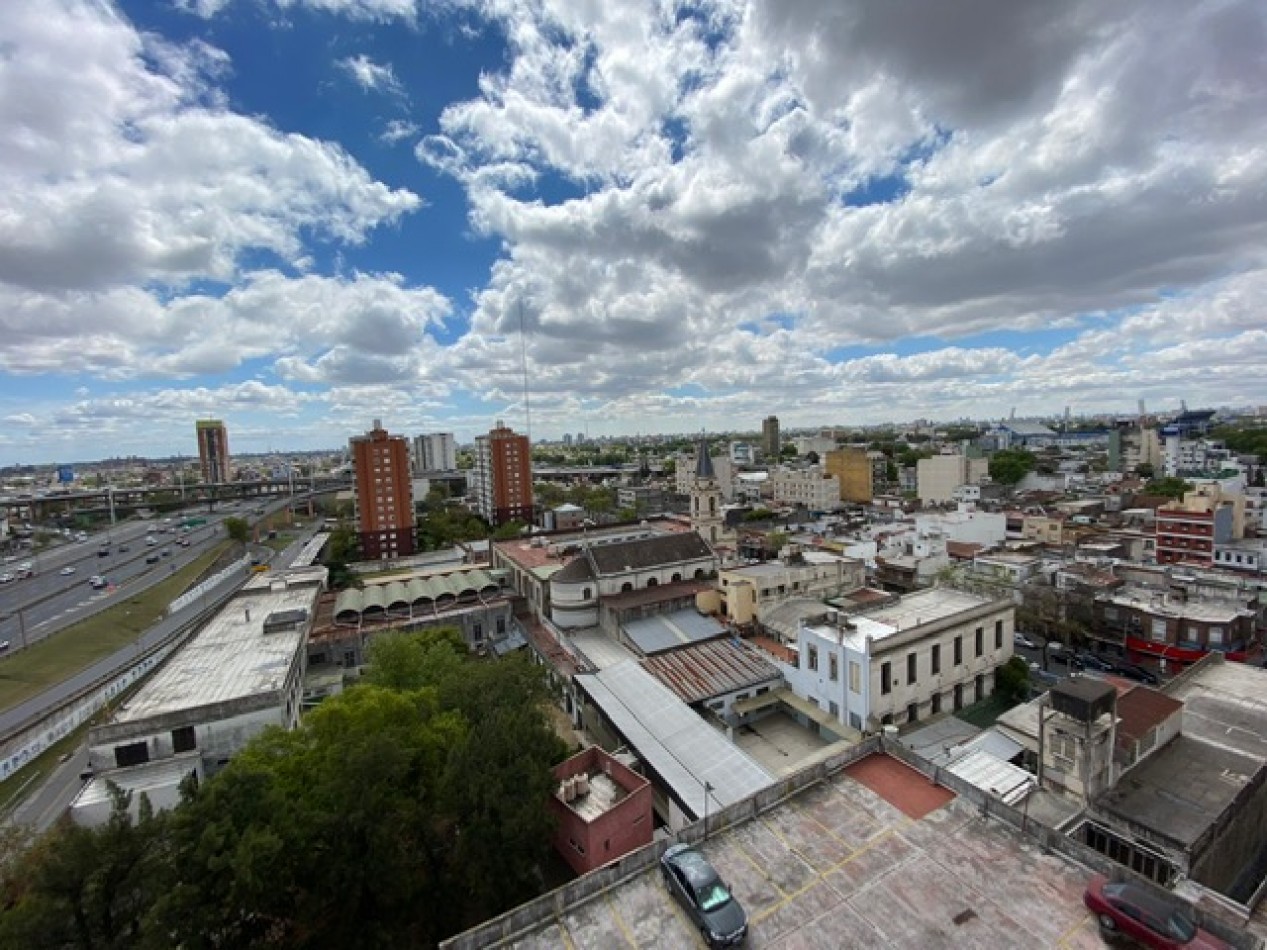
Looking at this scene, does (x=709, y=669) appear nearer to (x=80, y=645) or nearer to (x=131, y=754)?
(x=131, y=754)

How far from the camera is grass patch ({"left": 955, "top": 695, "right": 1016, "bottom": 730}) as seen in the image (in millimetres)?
30875

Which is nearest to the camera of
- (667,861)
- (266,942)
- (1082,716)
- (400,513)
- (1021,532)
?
(667,861)

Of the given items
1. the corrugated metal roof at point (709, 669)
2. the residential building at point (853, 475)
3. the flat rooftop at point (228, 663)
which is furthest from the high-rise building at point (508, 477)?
the corrugated metal roof at point (709, 669)

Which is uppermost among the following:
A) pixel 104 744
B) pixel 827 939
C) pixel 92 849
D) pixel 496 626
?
pixel 92 849

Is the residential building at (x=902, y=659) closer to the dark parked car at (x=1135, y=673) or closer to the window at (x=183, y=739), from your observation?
the dark parked car at (x=1135, y=673)

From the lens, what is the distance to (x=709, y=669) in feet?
110

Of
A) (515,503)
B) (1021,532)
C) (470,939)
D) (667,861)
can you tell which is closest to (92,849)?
(470,939)

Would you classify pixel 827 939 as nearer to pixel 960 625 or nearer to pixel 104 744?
pixel 960 625

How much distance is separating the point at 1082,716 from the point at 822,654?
1362 centimetres

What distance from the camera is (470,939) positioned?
1066cm

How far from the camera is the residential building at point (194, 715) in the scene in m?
24.3

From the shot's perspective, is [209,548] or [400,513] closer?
[400,513]

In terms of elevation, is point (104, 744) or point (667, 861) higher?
point (667, 861)

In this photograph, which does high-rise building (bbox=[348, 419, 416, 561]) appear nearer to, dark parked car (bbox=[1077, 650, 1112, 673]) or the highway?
the highway
